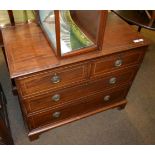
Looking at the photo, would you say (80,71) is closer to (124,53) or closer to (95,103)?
(124,53)

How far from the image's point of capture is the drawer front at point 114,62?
1177 millimetres

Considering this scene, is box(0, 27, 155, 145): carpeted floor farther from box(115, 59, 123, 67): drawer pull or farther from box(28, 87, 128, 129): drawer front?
box(115, 59, 123, 67): drawer pull

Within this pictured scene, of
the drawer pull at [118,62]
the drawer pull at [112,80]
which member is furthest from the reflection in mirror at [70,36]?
the drawer pull at [112,80]

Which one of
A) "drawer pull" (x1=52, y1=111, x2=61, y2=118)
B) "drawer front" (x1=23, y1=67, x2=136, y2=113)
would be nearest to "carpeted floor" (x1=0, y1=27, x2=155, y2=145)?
"drawer pull" (x1=52, y1=111, x2=61, y2=118)

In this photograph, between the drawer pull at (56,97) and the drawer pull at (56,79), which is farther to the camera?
the drawer pull at (56,97)

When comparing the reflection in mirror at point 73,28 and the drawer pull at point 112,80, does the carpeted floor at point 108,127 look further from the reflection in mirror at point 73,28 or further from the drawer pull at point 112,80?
the reflection in mirror at point 73,28

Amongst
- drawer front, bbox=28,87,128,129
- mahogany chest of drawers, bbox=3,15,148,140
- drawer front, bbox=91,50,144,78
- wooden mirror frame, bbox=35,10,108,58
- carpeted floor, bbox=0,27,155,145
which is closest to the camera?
wooden mirror frame, bbox=35,10,108,58

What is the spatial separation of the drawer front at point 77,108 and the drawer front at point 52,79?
29 cm

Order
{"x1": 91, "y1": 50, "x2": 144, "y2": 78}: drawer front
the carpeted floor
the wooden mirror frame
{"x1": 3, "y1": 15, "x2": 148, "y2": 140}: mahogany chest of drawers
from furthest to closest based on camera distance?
the carpeted floor → {"x1": 91, "y1": 50, "x2": 144, "y2": 78}: drawer front → {"x1": 3, "y1": 15, "x2": 148, "y2": 140}: mahogany chest of drawers → the wooden mirror frame

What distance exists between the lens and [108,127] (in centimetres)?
165

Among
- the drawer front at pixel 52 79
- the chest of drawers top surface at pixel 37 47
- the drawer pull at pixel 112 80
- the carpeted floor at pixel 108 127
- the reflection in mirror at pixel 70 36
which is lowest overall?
the carpeted floor at pixel 108 127

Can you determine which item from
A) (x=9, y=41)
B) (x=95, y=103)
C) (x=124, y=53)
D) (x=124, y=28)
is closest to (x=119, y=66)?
(x=124, y=53)

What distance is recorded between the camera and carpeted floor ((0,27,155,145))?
1545mm
